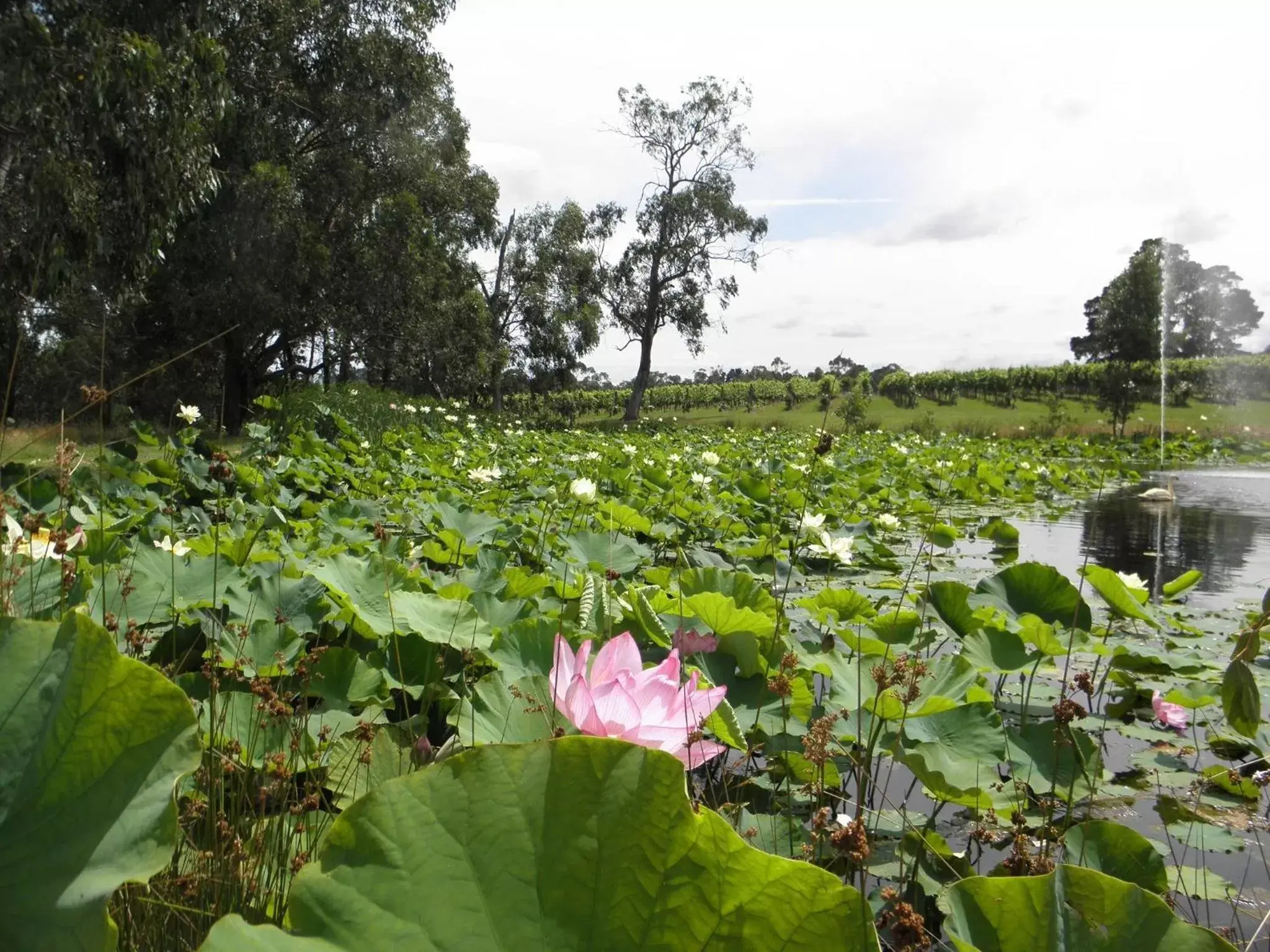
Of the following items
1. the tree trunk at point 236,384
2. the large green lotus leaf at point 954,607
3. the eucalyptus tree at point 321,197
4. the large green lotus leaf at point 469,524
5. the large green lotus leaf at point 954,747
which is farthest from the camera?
the tree trunk at point 236,384

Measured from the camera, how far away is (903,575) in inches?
139

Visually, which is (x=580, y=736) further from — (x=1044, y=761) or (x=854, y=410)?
(x=854, y=410)

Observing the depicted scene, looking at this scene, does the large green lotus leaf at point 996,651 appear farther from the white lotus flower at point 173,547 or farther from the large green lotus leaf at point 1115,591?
the white lotus flower at point 173,547

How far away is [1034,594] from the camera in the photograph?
211cm

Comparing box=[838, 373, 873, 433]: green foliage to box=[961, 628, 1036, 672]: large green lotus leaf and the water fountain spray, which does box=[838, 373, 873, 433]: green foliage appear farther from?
box=[961, 628, 1036, 672]: large green lotus leaf

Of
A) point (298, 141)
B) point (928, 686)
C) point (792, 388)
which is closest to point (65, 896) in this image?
point (928, 686)

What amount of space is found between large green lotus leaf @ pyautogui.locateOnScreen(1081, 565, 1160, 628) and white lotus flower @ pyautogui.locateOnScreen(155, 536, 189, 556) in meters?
1.87

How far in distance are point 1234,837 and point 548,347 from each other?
2190 centimetres

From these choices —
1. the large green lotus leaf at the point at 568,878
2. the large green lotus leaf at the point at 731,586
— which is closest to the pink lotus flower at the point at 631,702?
the large green lotus leaf at the point at 568,878

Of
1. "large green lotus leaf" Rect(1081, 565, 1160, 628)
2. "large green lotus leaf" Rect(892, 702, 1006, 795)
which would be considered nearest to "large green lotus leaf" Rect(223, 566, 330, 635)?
"large green lotus leaf" Rect(892, 702, 1006, 795)

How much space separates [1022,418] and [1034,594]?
81.5 feet

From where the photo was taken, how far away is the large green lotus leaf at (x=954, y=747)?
49.0 inches

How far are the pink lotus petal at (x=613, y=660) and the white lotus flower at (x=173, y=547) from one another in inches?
46.9

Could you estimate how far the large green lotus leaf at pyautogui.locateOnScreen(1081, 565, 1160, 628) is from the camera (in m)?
1.87
